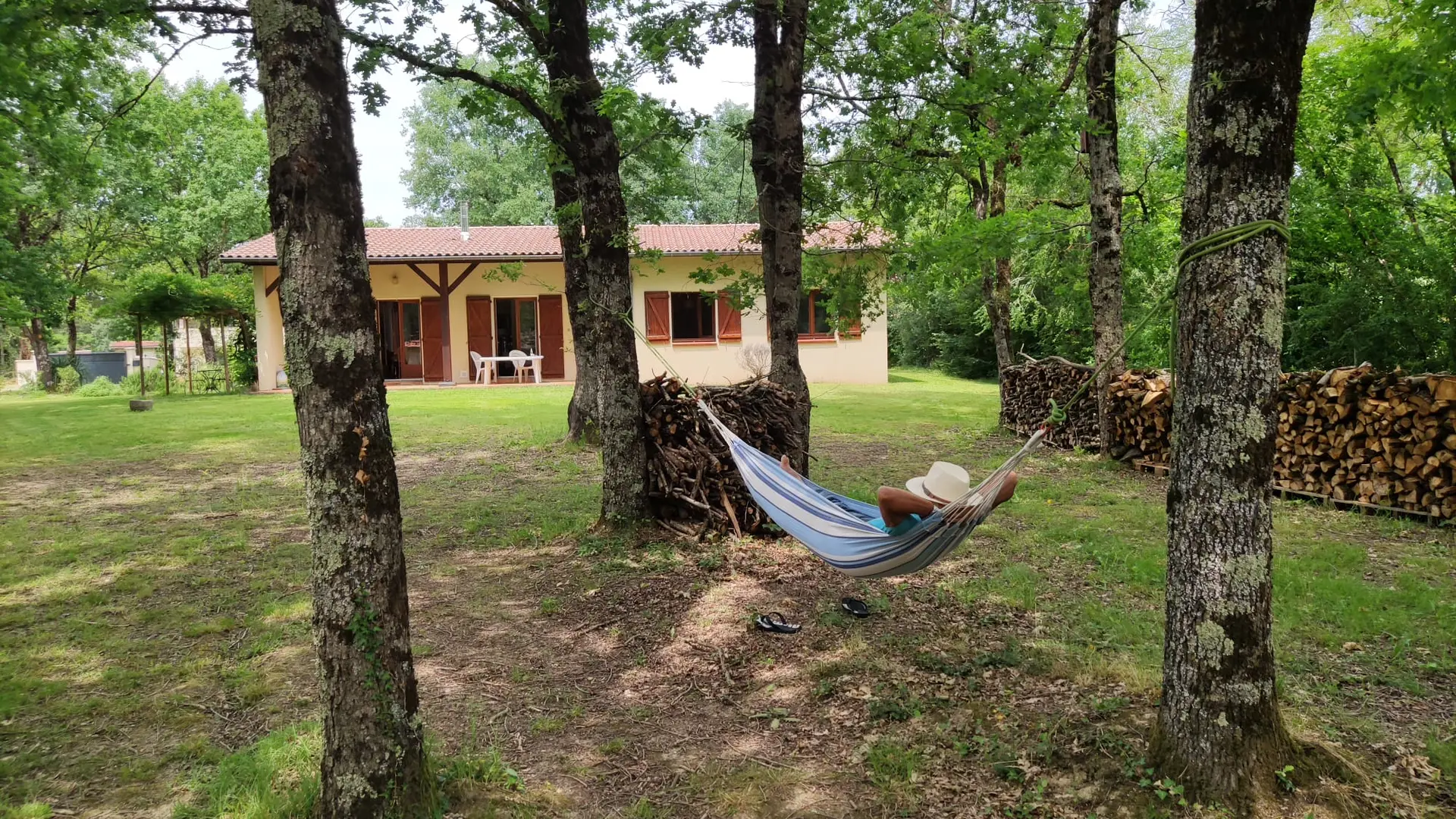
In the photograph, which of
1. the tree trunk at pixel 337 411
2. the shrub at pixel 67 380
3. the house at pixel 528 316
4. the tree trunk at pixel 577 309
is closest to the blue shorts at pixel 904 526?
the tree trunk at pixel 337 411

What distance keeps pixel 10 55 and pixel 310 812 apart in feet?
14.5

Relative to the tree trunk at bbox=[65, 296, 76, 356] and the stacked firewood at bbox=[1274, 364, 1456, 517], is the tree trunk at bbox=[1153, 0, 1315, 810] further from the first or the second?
the tree trunk at bbox=[65, 296, 76, 356]

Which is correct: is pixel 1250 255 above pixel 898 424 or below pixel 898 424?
above

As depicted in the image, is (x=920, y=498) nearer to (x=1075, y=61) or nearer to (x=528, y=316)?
(x=1075, y=61)

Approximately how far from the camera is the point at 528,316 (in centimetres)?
1647

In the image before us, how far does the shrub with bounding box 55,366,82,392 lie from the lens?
1867 cm

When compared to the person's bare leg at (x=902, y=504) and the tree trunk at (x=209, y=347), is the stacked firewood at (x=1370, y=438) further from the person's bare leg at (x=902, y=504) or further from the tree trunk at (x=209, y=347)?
the tree trunk at (x=209, y=347)

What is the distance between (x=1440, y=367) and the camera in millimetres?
6414

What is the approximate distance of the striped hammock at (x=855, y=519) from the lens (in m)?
2.71

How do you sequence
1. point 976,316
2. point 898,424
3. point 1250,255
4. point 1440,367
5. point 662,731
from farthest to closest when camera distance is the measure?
point 976,316, point 898,424, point 1440,367, point 662,731, point 1250,255

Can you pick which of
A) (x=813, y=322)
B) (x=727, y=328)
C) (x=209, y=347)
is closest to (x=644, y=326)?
(x=727, y=328)

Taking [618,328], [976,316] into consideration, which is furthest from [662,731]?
[976,316]

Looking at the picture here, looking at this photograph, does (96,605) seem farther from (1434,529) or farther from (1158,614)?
(1434,529)

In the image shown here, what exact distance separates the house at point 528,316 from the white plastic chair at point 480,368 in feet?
0.96
